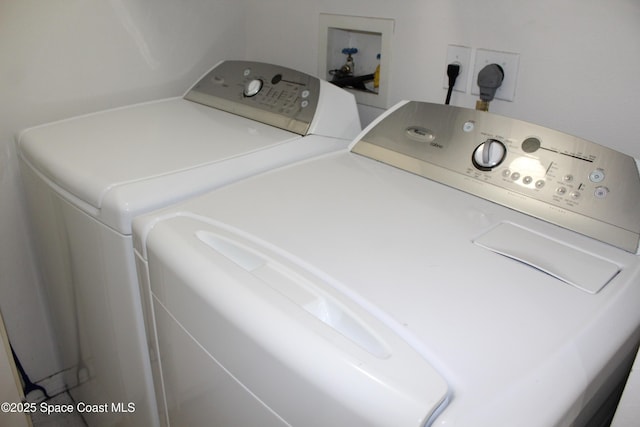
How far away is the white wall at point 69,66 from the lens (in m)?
1.19

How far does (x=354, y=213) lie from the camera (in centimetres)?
80

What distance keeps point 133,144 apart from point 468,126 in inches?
27.8

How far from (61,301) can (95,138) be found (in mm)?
450

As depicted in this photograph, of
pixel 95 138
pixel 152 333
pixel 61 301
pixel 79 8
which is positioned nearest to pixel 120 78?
pixel 79 8

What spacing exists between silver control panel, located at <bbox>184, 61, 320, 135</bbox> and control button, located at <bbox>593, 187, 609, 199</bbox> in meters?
0.61

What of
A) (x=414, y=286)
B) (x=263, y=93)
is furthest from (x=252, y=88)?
(x=414, y=286)

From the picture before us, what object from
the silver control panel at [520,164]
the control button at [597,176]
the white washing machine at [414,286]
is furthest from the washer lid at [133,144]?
the control button at [597,176]

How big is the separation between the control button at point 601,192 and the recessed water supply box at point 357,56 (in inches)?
24.0

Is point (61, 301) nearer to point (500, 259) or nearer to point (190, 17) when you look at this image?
point (190, 17)

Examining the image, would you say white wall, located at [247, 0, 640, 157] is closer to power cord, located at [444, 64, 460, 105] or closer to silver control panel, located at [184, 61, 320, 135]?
power cord, located at [444, 64, 460, 105]

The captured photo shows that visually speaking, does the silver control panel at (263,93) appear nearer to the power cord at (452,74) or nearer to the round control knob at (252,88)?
the round control knob at (252,88)

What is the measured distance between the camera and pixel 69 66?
4.11 feet

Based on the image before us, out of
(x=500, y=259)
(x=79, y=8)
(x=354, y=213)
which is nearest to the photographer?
(x=500, y=259)

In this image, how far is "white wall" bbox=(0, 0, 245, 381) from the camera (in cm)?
119
